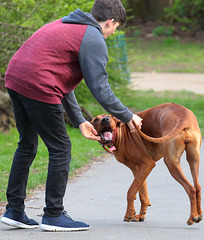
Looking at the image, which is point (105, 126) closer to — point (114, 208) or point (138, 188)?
point (138, 188)

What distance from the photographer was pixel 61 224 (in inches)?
165

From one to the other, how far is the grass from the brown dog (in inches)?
467

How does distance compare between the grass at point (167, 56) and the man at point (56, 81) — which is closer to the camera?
the man at point (56, 81)

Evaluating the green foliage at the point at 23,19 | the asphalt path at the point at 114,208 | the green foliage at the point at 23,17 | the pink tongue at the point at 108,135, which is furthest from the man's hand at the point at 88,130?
the green foliage at the point at 23,19

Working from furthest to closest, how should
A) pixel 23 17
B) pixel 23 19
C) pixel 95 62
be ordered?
pixel 23 17 → pixel 23 19 → pixel 95 62

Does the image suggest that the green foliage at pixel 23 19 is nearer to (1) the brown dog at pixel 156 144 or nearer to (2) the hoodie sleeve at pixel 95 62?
(1) the brown dog at pixel 156 144

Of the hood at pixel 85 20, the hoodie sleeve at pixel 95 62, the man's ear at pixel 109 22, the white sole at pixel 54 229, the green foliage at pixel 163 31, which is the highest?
the hood at pixel 85 20

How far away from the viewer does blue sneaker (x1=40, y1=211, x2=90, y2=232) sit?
4.17 meters

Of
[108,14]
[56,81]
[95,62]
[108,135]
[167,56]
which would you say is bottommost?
[167,56]

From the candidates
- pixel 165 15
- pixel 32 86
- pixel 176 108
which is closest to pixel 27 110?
pixel 32 86

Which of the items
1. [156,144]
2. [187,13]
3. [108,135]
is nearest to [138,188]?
[156,144]

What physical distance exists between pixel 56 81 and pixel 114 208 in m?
1.67

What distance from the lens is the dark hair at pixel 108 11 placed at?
4.01 meters

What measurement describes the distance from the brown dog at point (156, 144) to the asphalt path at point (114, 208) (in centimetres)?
Result: 19
